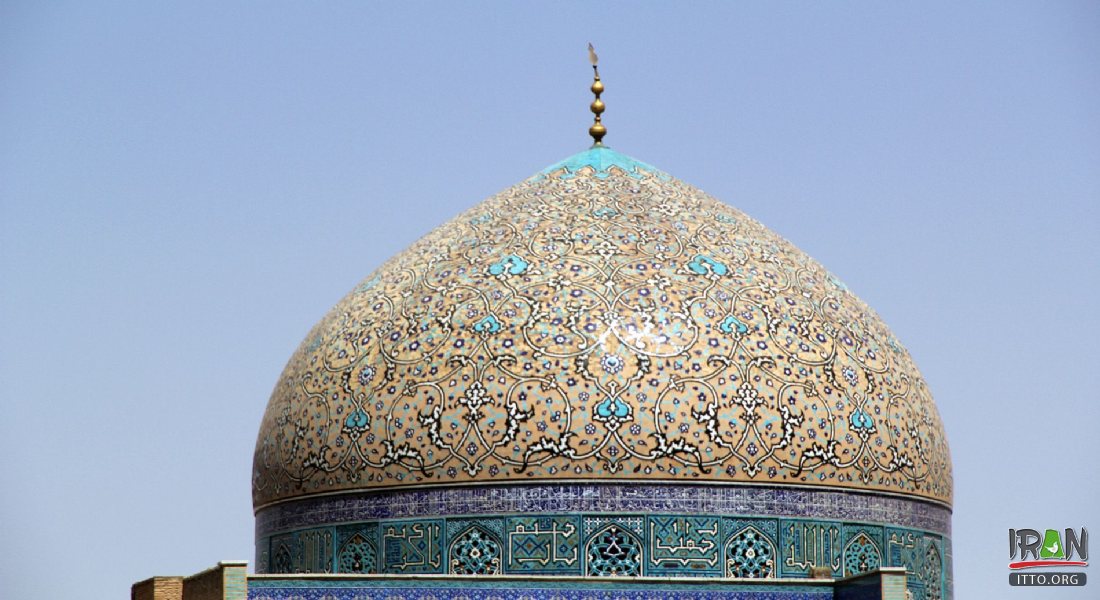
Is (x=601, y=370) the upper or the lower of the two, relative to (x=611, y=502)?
upper

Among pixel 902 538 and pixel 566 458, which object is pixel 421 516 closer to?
pixel 566 458

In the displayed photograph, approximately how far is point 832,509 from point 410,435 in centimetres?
233

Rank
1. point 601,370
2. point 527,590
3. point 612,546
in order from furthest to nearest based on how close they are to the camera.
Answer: point 601,370, point 612,546, point 527,590

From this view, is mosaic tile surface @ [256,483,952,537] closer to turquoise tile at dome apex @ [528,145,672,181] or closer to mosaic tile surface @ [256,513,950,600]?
mosaic tile surface @ [256,513,950,600]

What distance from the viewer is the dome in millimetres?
13109

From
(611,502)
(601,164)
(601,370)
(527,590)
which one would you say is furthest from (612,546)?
(601,164)

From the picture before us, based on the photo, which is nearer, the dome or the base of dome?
the base of dome

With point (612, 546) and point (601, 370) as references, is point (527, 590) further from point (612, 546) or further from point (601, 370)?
point (601, 370)

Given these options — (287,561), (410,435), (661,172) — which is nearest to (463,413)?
(410,435)

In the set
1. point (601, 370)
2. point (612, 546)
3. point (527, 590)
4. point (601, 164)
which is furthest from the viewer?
point (601, 164)

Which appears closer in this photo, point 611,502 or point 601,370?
point 611,502

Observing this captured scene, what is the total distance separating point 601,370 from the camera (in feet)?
43.2

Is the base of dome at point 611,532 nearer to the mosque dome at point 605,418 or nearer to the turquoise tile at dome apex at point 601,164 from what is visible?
the mosque dome at point 605,418

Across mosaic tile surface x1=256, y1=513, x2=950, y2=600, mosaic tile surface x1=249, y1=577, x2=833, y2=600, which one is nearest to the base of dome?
mosaic tile surface x1=256, y1=513, x2=950, y2=600
